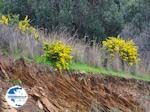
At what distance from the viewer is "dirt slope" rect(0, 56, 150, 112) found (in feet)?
40.9

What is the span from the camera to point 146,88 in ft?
53.8

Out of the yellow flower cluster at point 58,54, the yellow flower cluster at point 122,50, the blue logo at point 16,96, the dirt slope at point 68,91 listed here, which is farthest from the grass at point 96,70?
the blue logo at point 16,96

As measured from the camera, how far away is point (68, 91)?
44.8 feet

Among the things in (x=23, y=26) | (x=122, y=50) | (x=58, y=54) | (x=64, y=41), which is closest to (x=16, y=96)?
(x=58, y=54)

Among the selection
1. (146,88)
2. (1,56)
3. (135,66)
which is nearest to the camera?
(1,56)

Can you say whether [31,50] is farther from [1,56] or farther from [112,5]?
[112,5]

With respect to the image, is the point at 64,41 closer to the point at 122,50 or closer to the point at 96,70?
the point at 96,70

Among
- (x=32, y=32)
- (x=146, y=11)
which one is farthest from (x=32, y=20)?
(x=32, y=32)

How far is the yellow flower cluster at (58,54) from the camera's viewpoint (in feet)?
46.9

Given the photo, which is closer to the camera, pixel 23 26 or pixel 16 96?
pixel 16 96

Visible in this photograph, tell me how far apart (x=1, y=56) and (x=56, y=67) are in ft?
5.17

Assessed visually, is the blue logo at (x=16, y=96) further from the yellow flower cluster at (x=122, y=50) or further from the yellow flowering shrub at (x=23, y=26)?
the yellow flower cluster at (x=122, y=50)

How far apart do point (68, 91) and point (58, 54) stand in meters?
1.28

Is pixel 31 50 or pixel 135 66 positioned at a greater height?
pixel 31 50
